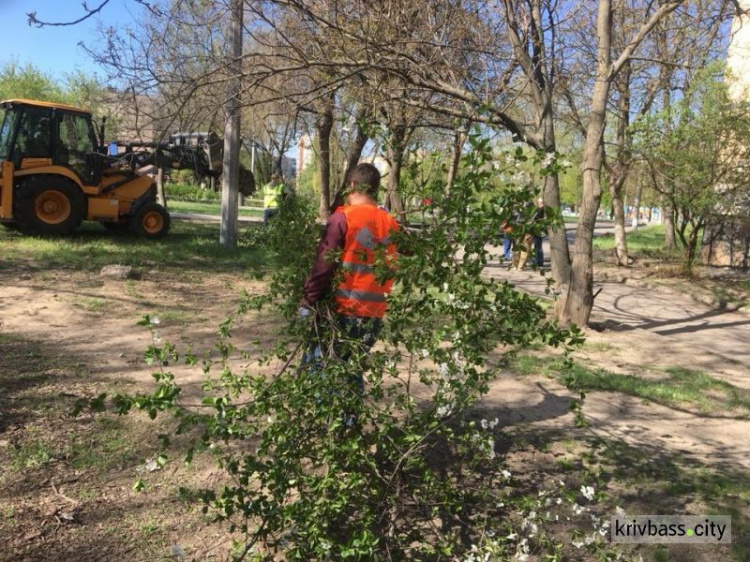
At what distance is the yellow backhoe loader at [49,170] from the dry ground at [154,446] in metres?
5.65

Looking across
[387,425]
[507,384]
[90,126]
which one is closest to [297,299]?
[387,425]

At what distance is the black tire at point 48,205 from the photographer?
12.3 meters

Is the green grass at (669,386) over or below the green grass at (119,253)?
below

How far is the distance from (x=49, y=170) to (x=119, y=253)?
2654 mm

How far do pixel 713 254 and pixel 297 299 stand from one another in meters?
15.0

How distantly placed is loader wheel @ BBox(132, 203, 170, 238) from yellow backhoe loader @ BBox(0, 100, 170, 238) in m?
0.51

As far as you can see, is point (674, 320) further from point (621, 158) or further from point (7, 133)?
point (7, 133)

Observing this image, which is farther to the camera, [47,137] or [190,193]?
[190,193]

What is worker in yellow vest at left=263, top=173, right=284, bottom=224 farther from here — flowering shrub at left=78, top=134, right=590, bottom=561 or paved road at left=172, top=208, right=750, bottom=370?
paved road at left=172, top=208, right=750, bottom=370

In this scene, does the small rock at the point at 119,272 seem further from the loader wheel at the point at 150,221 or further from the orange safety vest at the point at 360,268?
the orange safety vest at the point at 360,268

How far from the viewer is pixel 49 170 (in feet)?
41.5

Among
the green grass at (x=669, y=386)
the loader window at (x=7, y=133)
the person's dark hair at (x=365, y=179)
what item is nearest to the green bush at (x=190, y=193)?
the loader window at (x=7, y=133)

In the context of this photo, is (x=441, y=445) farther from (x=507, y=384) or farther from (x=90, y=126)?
(x=90, y=126)

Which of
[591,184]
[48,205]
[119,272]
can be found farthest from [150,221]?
[591,184]
